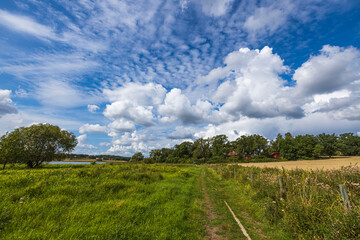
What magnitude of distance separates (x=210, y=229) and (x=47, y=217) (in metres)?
7.08

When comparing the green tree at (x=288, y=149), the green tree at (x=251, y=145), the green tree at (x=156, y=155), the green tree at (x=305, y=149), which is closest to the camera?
the green tree at (x=305, y=149)

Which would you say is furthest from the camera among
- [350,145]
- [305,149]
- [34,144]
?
[350,145]

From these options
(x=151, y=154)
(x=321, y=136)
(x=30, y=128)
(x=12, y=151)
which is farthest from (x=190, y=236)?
(x=321, y=136)

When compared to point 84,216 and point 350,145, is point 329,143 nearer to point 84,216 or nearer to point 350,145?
point 350,145

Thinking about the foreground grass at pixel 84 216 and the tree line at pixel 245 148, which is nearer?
the foreground grass at pixel 84 216

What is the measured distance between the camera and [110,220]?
6.47 m

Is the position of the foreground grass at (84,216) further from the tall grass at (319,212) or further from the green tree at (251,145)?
the green tree at (251,145)

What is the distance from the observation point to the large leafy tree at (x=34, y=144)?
32.3 m

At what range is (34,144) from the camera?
3662 centimetres

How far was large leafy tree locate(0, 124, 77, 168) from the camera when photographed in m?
32.3

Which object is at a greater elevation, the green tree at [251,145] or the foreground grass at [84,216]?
the green tree at [251,145]

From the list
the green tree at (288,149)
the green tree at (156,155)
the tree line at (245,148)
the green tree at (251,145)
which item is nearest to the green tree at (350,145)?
the tree line at (245,148)

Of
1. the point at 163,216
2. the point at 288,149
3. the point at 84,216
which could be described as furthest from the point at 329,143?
the point at 84,216

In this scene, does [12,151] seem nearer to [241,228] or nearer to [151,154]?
[241,228]
